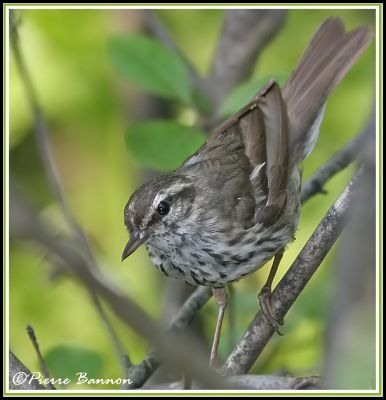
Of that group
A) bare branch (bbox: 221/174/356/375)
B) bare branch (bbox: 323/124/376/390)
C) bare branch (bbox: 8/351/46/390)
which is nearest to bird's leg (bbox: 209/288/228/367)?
bare branch (bbox: 221/174/356/375)

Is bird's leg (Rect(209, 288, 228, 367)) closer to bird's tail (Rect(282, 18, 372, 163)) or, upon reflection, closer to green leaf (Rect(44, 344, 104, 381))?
green leaf (Rect(44, 344, 104, 381))

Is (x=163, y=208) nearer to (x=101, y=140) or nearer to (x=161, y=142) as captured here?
(x=161, y=142)

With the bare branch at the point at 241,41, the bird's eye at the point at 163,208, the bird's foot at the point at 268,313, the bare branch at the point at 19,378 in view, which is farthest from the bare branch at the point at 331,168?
the bare branch at the point at 19,378

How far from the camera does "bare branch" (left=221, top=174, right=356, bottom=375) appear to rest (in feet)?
9.61

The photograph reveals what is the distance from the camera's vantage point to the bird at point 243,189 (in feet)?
12.6

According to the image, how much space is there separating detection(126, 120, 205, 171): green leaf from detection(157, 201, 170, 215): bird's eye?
0.21 meters

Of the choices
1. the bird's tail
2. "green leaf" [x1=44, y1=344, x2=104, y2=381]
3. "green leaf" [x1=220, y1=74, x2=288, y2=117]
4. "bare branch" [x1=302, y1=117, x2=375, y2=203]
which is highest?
"green leaf" [x1=220, y1=74, x2=288, y2=117]

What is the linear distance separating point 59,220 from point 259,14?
2170mm

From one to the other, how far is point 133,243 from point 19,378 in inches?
37.5

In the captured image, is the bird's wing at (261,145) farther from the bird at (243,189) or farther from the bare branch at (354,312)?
the bare branch at (354,312)

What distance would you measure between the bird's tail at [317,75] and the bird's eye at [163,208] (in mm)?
904

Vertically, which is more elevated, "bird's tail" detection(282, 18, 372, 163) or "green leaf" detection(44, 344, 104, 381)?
"bird's tail" detection(282, 18, 372, 163)

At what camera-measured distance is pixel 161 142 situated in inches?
153

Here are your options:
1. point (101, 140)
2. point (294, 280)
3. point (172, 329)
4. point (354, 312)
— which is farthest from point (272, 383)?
point (101, 140)
